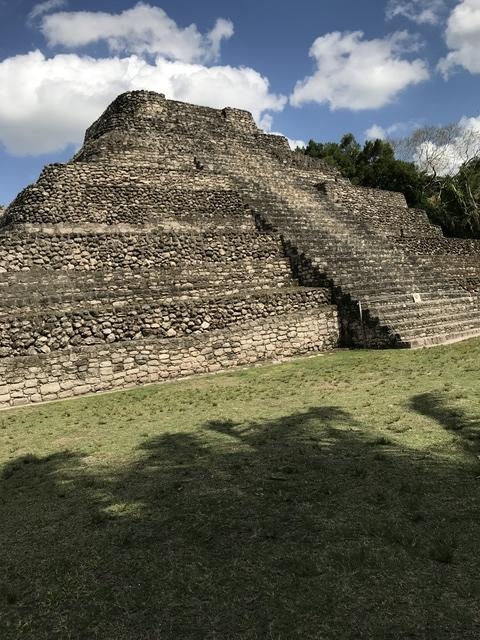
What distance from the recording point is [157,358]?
447 inches

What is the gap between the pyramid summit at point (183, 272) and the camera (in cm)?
1091

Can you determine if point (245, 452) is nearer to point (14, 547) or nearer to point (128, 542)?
point (128, 542)

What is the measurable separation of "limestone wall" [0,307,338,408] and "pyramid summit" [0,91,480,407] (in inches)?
1.2

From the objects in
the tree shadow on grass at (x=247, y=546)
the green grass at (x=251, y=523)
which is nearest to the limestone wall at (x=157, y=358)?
the green grass at (x=251, y=523)

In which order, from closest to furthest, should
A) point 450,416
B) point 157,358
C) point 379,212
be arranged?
1. point 450,416
2. point 157,358
3. point 379,212

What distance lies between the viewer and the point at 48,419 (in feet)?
27.9

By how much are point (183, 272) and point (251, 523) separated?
10.4 metres

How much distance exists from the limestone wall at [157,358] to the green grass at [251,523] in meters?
2.23

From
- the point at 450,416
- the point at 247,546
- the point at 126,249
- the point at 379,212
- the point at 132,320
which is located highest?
the point at 379,212

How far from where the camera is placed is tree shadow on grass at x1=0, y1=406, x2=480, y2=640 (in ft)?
9.48

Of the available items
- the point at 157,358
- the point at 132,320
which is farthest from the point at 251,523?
the point at 132,320

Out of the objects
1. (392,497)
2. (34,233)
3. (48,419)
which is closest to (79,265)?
(34,233)

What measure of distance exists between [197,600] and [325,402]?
511cm

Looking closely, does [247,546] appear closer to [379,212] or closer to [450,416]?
[450,416]
